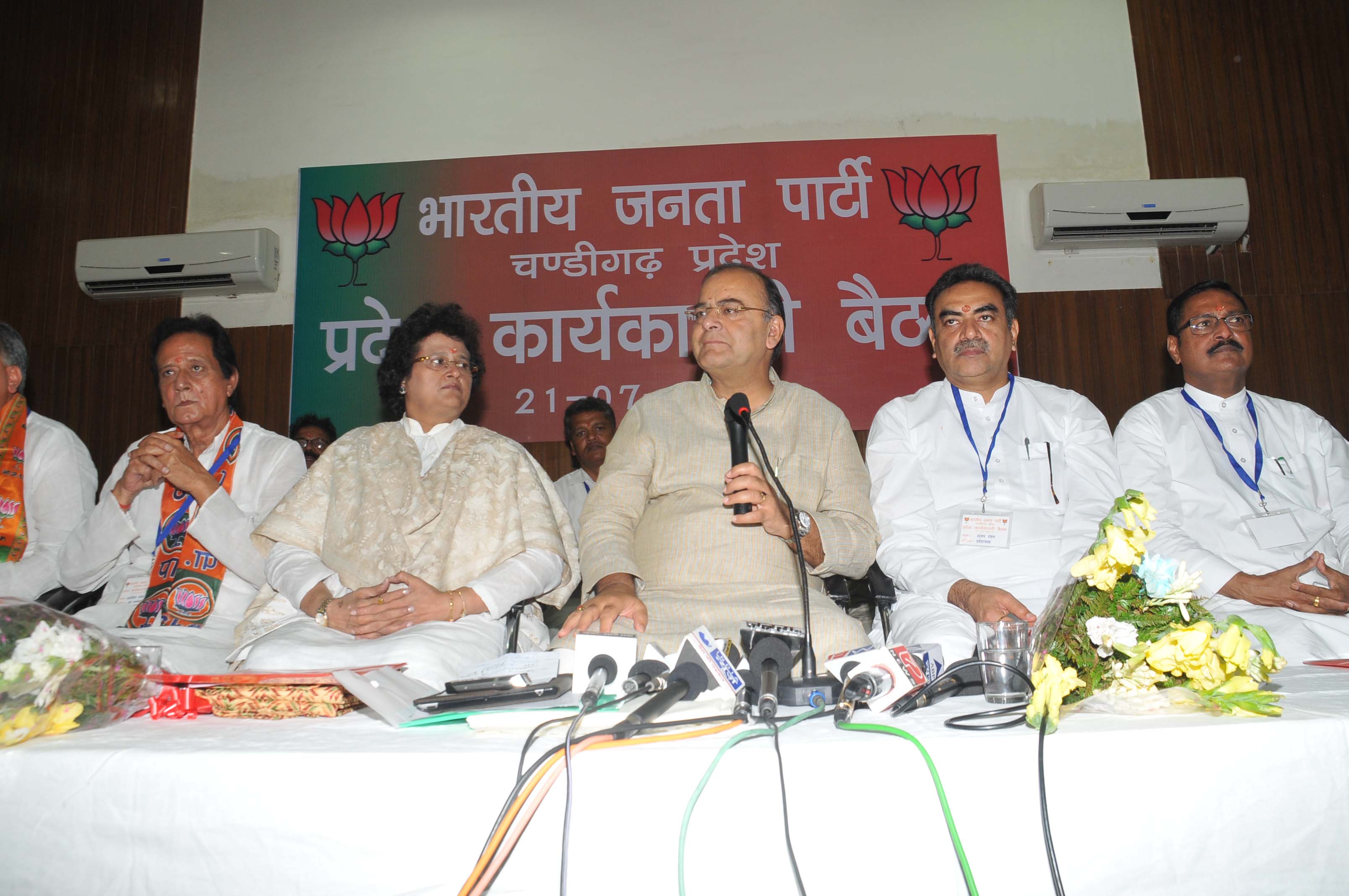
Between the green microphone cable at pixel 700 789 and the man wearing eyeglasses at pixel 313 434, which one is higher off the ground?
the man wearing eyeglasses at pixel 313 434

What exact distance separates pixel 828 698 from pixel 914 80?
471 cm

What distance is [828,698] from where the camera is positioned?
1230 mm

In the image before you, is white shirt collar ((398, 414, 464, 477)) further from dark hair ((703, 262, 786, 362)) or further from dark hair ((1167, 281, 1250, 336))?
dark hair ((1167, 281, 1250, 336))

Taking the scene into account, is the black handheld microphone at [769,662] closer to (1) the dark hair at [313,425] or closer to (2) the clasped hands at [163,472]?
(2) the clasped hands at [163,472]

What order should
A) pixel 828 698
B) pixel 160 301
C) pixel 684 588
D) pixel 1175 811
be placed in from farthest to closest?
pixel 160 301 → pixel 684 588 → pixel 828 698 → pixel 1175 811

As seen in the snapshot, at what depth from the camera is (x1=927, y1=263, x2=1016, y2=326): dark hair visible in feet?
9.20

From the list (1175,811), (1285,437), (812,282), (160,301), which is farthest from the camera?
(160,301)

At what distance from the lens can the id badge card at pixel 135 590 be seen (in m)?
2.65

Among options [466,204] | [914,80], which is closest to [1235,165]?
[914,80]

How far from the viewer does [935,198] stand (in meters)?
4.84

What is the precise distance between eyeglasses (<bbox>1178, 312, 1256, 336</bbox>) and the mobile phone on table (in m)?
2.85

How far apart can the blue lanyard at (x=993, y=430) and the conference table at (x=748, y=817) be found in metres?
1.63

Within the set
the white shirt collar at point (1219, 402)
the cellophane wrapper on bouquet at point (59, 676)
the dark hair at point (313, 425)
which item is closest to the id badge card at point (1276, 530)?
the white shirt collar at point (1219, 402)

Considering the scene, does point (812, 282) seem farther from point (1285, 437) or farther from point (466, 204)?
point (1285, 437)
